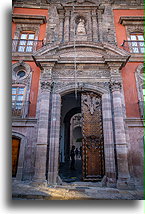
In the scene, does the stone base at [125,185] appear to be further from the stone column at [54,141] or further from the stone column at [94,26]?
the stone column at [94,26]

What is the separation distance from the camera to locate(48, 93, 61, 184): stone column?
419 centimetres

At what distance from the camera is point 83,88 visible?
5199 millimetres

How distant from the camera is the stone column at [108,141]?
13.6 feet

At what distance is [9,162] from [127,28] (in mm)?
7279

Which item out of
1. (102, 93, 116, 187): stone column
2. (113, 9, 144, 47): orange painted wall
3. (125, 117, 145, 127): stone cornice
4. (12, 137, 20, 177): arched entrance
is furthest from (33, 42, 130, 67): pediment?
(12, 137, 20, 177): arched entrance

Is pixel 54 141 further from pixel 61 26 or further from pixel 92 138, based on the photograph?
pixel 61 26

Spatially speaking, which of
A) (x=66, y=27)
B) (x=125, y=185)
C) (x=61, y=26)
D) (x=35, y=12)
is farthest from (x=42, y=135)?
(x=35, y=12)

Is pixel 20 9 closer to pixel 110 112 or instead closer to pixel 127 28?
pixel 127 28

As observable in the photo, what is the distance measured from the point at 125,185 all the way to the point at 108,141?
125 cm

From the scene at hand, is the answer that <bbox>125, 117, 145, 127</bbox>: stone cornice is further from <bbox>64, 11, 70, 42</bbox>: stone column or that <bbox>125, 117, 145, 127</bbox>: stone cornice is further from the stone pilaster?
<bbox>64, 11, 70, 42</bbox>: stone column

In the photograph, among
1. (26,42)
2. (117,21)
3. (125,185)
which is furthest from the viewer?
(117,21)

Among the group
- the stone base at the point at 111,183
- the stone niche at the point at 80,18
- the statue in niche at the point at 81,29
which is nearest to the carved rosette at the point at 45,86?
the stone niche at the point at 80,18

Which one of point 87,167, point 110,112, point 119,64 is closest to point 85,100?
point 110,112

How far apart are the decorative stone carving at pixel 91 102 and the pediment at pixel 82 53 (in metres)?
1.35
